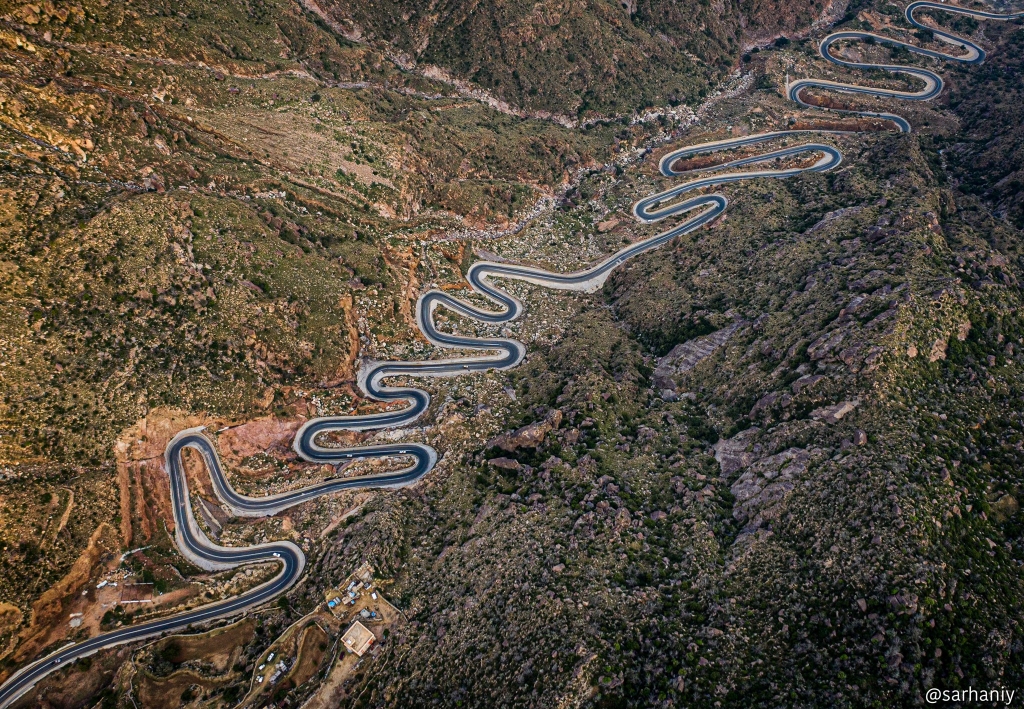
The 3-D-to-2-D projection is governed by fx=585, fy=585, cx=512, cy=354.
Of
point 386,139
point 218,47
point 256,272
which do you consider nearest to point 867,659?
point 256,272

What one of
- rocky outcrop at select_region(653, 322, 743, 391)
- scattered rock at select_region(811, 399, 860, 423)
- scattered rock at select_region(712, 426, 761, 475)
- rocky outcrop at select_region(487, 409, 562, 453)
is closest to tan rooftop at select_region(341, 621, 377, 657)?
rocky outcrop at select_region(487, 409, 562, 453)

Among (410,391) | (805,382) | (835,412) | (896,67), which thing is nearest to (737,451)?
(805,382)

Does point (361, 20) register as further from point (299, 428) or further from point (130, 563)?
point (130, 563)

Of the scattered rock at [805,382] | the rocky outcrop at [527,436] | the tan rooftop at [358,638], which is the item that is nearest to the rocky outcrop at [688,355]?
the scattered rock at [805,382]

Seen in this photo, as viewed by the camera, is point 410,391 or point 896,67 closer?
point 410,391

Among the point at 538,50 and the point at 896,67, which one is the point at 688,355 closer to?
the point at 538,50

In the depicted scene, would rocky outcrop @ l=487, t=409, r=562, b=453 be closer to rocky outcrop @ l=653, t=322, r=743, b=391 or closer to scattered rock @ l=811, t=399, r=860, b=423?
rocky outcrop @ l=653, t=322, r=743, b=391
